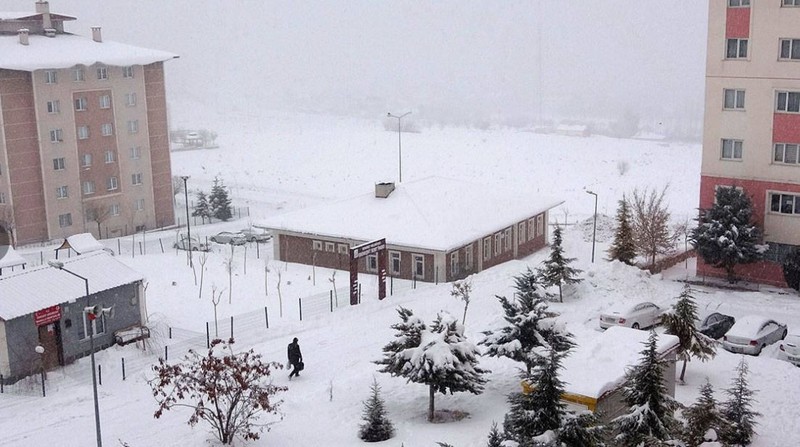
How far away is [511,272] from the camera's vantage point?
125ft

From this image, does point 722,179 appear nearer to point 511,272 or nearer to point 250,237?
point 511,272

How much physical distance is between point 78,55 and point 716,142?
123 feet

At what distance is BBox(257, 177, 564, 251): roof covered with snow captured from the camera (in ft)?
130

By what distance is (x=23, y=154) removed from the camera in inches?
2019

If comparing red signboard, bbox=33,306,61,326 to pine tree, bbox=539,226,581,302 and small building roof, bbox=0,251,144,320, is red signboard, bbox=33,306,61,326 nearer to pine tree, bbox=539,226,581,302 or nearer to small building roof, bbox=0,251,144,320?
small building roof, bbox=0,251,144,320

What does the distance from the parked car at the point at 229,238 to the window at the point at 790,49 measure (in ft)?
98.3

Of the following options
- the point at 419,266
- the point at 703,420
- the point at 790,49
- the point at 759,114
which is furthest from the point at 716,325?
the point at 419,266

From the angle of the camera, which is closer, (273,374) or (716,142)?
(273,374)

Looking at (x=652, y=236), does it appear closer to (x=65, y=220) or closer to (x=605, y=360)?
(x=605, y=360)

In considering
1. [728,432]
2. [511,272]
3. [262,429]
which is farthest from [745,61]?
[262,429]

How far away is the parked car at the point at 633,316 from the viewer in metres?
29.4

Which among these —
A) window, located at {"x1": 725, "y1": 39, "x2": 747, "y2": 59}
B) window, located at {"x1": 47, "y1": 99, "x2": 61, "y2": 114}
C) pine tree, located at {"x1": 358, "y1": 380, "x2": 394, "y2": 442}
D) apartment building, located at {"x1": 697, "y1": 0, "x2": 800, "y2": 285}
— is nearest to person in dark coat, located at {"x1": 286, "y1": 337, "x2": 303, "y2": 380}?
pine tree, located at {"x1": 358, "y1": 380, "x2": 394, "y2": 442}

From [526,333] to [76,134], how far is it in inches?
1547

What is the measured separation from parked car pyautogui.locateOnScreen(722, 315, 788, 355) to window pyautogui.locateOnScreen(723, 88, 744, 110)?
38.4 ft
